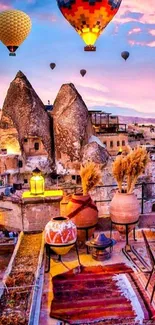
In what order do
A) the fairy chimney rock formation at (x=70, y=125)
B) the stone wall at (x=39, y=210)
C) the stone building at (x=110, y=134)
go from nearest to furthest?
the stone wall at (x=39, y=210) → the fairy chimney rock formation at (x=70, y=125) → the stone building at (x=110, y=134)

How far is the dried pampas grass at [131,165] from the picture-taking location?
19.3 feet

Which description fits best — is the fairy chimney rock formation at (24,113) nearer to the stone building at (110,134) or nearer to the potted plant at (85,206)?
the stone building at (110,134)

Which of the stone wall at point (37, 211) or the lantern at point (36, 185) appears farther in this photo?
the lantern at point (36, 185)

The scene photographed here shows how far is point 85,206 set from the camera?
594 cm

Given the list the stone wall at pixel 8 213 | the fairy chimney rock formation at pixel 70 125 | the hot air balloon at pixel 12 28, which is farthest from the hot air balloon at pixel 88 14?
the fairy chimney rock formation at pixel 70 125

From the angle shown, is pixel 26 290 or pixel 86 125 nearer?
pixel 26 290

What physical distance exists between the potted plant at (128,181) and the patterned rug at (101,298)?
83cm

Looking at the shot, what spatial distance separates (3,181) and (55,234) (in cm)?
3504

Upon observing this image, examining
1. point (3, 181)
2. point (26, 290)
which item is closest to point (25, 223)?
point (26, 290)

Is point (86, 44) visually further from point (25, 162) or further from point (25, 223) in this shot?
point (25, 162)

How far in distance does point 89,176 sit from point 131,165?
692 mm

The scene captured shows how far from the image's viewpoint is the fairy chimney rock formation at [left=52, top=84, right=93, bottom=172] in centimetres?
4559

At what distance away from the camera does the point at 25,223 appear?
20.2ft

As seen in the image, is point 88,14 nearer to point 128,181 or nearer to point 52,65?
point 128,181
